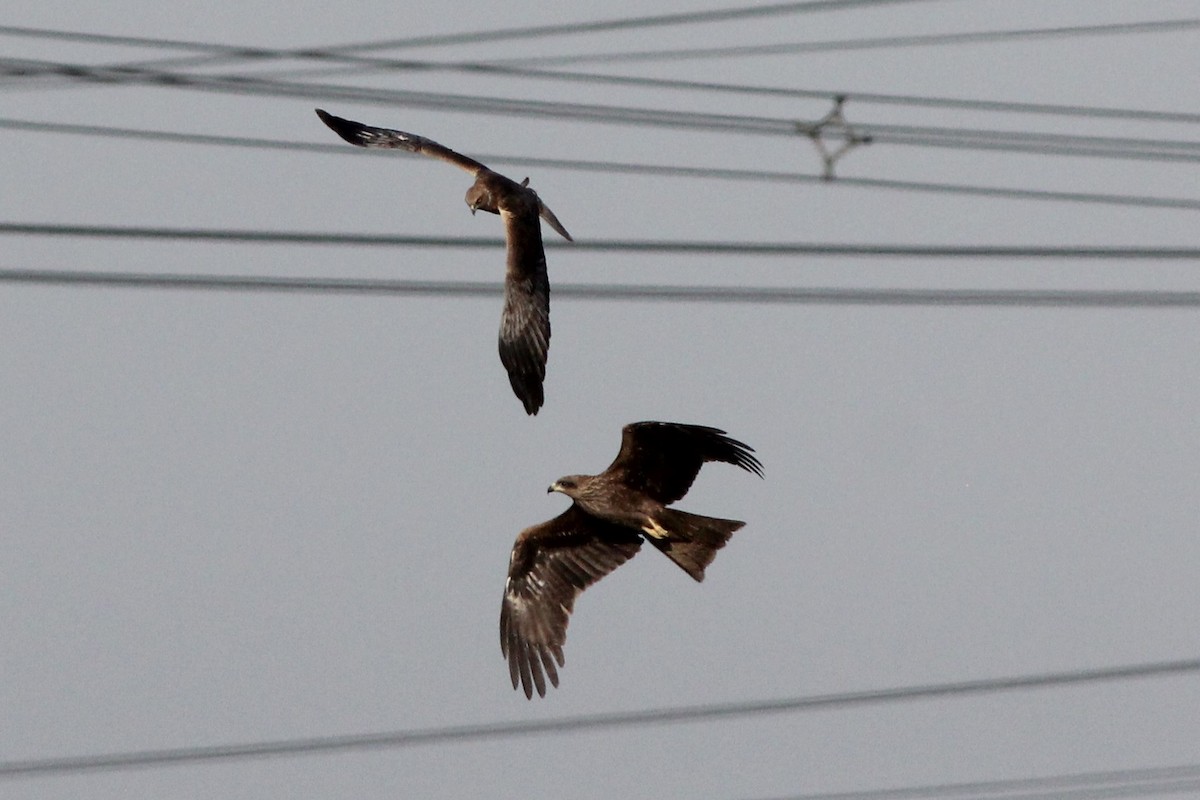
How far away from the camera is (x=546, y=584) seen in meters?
12.0

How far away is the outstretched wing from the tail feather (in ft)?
0.43

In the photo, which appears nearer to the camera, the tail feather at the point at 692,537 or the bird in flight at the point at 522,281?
the bird in flight at the point at 522,281

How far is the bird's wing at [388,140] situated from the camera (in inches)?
412

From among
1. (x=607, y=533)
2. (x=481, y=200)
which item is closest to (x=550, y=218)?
(x=481, y=200)

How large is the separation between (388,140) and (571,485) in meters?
1.99

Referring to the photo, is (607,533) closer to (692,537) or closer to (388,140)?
(692,537)

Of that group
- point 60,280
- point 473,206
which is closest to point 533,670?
point 473,206

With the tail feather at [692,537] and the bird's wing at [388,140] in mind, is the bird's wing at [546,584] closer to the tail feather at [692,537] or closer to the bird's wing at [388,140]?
the tail feather at [692,537]

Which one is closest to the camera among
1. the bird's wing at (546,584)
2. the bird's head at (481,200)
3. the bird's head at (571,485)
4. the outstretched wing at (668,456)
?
the bird's head at (481,200)

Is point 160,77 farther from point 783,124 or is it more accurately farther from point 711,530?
point 711,530

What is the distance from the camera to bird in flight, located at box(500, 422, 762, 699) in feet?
35.5

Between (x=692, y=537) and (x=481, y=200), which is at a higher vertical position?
(x=481, y=200)

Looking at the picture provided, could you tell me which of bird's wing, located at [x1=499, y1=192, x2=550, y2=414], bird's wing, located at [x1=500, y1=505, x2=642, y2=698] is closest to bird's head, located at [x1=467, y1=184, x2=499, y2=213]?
bird's wing, located at [x1=499, y1=192, x2=550, y2=414]

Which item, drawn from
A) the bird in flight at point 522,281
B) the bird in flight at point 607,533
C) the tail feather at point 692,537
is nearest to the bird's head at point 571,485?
the bird in flight at point 607,533
